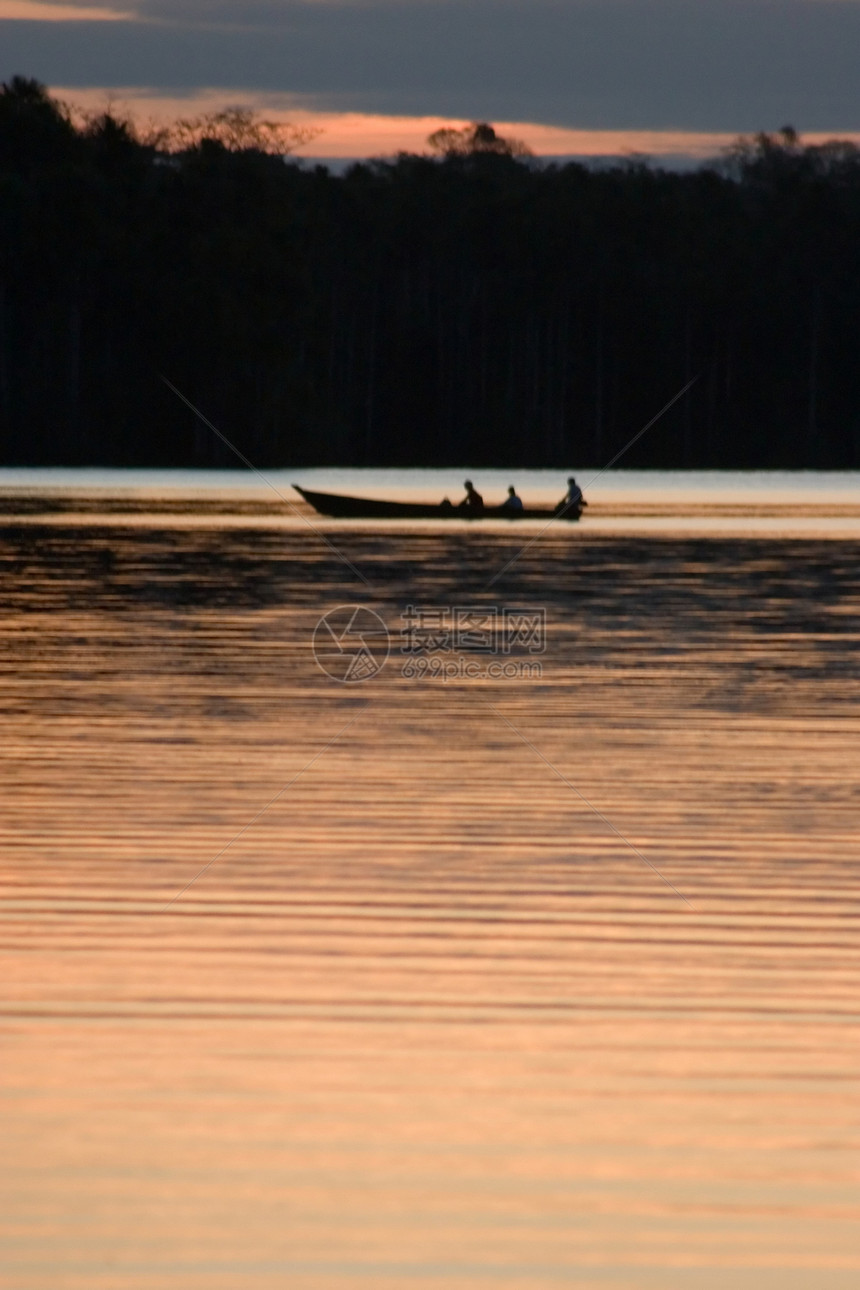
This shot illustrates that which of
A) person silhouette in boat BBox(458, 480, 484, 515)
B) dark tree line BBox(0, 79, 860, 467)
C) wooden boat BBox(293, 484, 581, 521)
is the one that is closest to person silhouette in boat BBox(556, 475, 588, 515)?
wooden boat BBox(293, 484, 581, 521)

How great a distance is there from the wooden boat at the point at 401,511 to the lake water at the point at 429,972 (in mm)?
22076

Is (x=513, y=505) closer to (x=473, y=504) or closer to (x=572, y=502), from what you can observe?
(x=473, y=504)

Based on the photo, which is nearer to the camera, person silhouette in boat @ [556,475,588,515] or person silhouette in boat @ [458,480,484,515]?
person silhouette in boat @ [458,480,484,515]

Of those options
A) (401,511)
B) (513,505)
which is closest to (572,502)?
(513,505)

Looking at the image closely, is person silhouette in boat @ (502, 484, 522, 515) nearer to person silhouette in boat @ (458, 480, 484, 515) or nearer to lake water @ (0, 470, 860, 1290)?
person silhouette in boat @ (458, 480, 484, 515)

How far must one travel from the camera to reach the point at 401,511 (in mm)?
42719

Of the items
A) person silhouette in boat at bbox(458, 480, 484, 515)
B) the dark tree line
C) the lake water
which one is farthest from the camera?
the dark tree line

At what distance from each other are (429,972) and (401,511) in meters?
34.4

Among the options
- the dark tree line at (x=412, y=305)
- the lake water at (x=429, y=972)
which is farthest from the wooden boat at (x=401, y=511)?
the dark tree line at (x=412, y=305)

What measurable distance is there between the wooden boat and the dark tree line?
123 ft

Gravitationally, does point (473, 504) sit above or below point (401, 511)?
above

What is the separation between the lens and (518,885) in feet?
33.4

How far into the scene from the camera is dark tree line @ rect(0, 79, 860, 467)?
271 ft

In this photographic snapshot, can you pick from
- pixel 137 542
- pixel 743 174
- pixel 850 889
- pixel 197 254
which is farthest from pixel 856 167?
pixel 850 889
